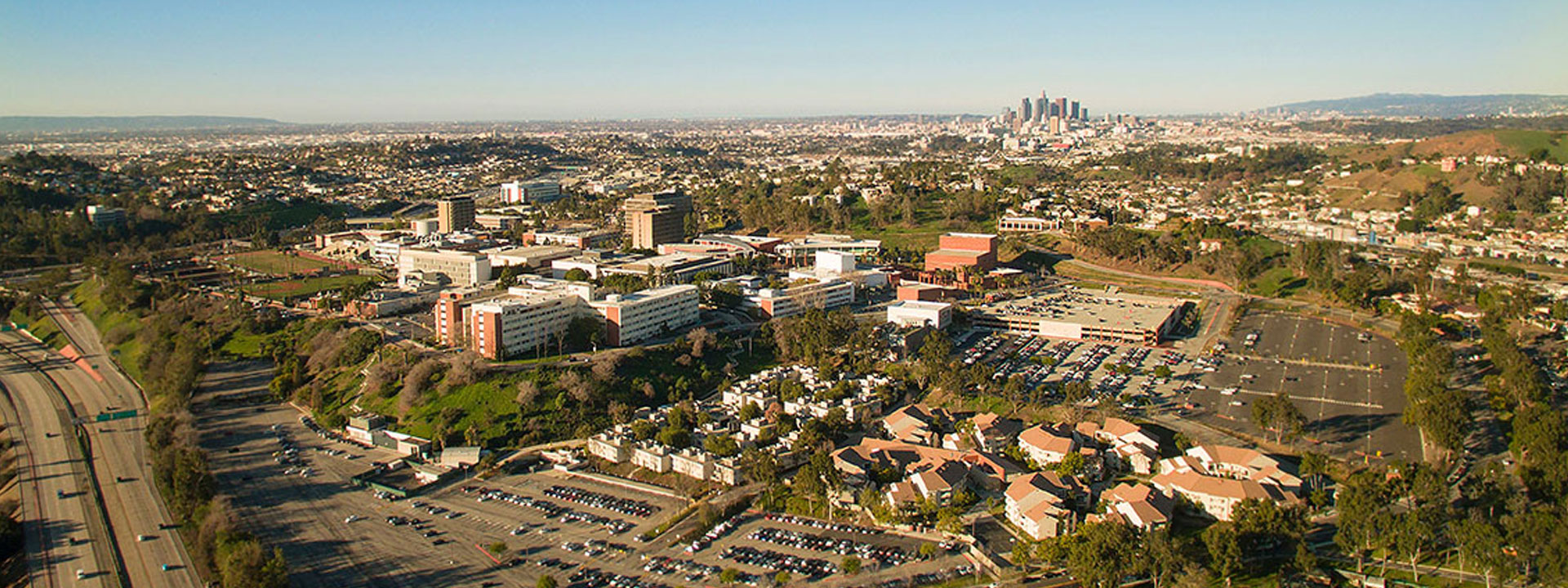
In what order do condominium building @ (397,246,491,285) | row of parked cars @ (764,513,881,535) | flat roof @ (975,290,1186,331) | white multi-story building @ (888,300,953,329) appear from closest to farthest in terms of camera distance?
row of parked cars @ (764,513,881,535) → white multi-story building @ (888,300,953,329) → flat roof @ (975,290,1186,331) → condominium building @ (397,246,491,285)

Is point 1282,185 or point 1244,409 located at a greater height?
point 1282,185

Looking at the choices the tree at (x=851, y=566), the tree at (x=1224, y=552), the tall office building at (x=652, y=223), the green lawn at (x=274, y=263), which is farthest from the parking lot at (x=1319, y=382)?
the green lawn at (x=274, y=263)

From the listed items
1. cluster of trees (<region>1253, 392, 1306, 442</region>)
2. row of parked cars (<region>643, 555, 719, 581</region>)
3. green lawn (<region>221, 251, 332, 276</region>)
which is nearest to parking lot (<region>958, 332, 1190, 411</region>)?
cluster of trees (<region>1253, 392, 1306, 442</region>)

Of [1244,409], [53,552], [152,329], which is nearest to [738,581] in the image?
[53,552]

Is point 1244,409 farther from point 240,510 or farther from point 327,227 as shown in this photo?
point 327,227

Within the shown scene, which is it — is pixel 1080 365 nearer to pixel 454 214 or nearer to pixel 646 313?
pixel 646 313

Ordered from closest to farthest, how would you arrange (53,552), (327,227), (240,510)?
(53,552), (240,510), (327,227)

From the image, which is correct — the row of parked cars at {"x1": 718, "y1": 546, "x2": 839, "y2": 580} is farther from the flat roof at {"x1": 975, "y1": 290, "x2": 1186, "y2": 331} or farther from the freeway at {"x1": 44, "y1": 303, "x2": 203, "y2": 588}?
the flat roof at {"x1": 975, "y1": 290, "x2": 1186, "y2": 331}

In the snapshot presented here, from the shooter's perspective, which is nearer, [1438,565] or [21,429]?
[1438,565]
